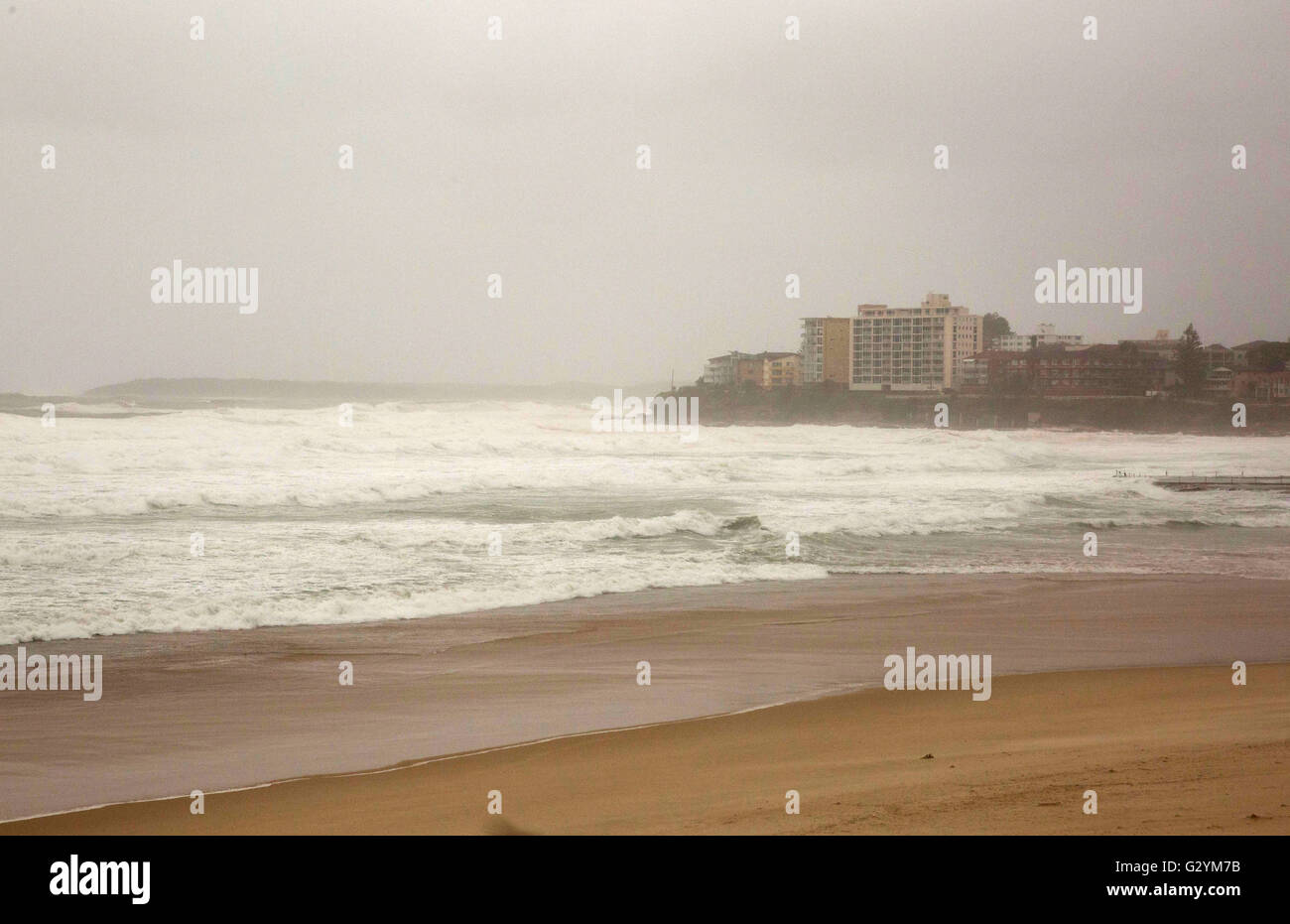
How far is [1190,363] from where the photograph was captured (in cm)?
9469

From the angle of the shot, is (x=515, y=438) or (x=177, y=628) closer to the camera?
(x=177, y=628)

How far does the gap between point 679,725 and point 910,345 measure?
111097 millimetres

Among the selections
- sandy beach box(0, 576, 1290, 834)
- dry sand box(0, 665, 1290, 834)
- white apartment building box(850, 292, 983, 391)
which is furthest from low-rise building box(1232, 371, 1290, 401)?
dry sand box(0, 665, 1290, 834)

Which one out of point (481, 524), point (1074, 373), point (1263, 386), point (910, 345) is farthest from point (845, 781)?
point (910, 345)

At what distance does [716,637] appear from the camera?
10398 mm

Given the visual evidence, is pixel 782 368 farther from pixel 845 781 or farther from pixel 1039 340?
pixel 845 781

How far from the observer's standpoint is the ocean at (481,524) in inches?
483

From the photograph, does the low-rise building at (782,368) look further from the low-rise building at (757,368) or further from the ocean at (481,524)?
the ocean at (481,524)

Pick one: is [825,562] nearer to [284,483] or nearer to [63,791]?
[63,791]

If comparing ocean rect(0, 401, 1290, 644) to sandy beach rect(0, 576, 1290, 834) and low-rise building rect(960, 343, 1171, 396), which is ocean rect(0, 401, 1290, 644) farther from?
low-rise building rect(960, 343, 1171, 396)

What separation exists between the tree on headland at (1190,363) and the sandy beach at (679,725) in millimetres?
88956

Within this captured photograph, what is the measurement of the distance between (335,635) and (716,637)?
3.70 metres
